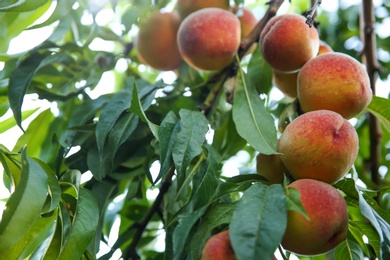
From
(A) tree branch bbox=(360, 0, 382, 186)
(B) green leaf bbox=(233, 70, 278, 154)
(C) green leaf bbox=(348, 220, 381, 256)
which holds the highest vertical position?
(B) green leaf bbox=(233, 70, 278, 154)

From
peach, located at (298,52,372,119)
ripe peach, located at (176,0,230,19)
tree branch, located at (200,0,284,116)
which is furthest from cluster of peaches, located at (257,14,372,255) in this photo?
ripe peach, located at (176,0,230,19)

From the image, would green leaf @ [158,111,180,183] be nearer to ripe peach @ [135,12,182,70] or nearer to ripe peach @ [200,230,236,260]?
ripe peach @ [200,230,236,260]

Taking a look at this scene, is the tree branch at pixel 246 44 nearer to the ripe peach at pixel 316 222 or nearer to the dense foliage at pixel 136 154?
the dense foliage at pixel 136 154

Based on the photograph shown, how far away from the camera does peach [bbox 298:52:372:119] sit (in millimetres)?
1057

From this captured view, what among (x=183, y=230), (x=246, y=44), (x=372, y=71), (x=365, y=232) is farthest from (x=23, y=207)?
(x=372, y=71)

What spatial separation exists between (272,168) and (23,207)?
421mm

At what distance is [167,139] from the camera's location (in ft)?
3.27

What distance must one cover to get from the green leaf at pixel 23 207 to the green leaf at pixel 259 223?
266 mm

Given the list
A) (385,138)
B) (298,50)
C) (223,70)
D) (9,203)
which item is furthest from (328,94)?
(385,138)

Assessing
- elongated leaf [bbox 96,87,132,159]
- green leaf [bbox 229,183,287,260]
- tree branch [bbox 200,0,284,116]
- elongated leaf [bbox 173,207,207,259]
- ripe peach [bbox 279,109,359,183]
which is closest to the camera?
green leaf [bbox 229,183,287,260]

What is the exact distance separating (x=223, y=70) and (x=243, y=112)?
260 mm

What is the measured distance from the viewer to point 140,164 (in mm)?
1256

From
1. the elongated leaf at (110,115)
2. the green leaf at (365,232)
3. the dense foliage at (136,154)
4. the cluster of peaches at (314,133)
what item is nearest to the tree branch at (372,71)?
the dense foliage at (136,154)

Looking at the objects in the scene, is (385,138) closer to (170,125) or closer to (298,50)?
(298,50)
